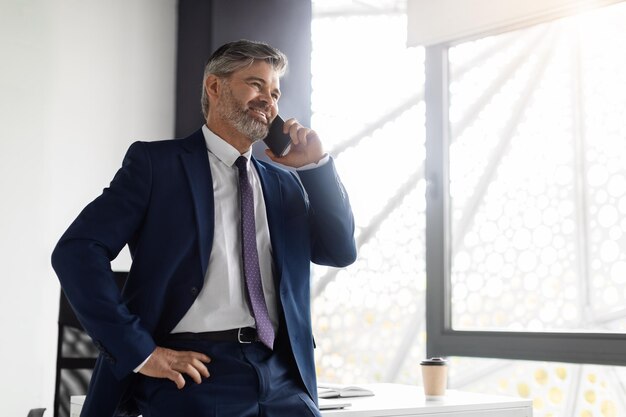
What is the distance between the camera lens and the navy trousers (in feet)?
5.04

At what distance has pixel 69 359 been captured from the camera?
115 inches

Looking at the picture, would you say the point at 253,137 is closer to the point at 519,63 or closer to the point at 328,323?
the point at 519,63

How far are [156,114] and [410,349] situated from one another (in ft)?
9.39

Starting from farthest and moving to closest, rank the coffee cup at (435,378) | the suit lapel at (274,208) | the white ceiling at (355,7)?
the white ceiling at (355,7) → the coffee cup at (435,378) → the suit lapel at (274,208)

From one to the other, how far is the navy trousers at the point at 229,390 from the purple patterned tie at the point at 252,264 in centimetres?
4

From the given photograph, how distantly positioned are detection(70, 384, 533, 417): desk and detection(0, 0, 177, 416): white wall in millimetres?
1863

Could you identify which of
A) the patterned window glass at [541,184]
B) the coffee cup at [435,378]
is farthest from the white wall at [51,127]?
the coffee cup at [435,378]

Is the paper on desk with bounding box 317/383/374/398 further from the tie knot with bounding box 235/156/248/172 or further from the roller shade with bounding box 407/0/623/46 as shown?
the roller shade with bounding box 407/0/623/46

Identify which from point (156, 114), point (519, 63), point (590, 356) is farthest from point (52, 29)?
point (590, 356)

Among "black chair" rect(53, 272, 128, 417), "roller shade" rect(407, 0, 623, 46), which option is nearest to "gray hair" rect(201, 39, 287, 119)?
"black chair" rect(53, 272, 128, 417)

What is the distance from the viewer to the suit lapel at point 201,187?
162 cm

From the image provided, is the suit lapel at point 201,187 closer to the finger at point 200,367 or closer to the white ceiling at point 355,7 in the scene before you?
→ the finger at point 200,367

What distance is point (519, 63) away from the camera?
4.39 metres

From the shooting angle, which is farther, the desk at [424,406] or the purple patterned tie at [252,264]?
the desk at [424,406]
